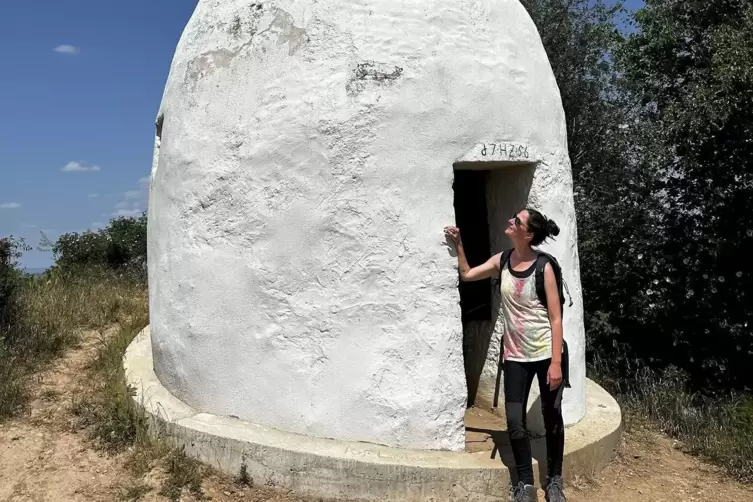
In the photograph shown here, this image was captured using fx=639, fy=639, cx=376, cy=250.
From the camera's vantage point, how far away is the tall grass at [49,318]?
548 centimetres

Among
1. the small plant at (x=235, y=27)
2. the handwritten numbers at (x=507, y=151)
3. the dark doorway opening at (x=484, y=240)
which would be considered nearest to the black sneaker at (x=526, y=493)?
the dark doorway opening at (x=484, y=240)

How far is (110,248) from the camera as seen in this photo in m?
13.0

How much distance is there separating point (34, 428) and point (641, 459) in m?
4.57

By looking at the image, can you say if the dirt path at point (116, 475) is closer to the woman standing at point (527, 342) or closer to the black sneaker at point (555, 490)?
the black sneaker at point (555, 490)

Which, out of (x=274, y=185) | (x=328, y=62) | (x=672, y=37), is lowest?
(x=274, y=185)

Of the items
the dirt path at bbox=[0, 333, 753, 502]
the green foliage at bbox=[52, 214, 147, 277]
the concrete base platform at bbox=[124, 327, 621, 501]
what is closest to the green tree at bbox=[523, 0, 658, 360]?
the dirt path at bbox=[0, 333, 753, 502]

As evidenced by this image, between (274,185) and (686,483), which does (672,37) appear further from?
(274,185)

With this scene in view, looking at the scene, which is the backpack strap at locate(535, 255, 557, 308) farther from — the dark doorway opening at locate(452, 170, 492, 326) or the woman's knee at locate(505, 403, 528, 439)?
the dark doorway opening at locate(452, 170, 492, 326)

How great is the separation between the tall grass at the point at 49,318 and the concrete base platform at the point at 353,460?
1.98 metres

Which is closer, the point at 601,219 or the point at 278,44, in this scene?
the point at 278,44

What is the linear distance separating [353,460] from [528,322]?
1.27m

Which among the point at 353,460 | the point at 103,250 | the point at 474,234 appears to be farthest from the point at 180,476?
the point at 103,250

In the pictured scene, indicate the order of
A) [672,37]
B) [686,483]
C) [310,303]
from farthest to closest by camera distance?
[672,37]
[686,483]
[310,303]

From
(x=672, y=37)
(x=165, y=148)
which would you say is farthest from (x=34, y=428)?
(x=672, y=37)
